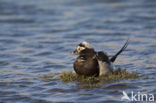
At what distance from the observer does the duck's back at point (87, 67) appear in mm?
8914

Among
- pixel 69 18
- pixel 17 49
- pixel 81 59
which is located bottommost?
pixel 81 59

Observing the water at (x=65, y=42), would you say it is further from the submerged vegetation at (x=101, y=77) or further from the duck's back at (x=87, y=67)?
the duck's back at (x=87, y=67)

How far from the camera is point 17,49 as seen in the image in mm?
13039

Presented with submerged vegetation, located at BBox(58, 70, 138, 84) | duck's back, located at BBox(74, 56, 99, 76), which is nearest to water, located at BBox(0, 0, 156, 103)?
submerged vegetation, located at BBox(58, 70, 138, 84)

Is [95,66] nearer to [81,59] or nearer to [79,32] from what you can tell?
[81,59]

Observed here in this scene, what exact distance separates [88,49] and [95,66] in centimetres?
45

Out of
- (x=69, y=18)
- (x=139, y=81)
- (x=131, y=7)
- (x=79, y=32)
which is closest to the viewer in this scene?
(x=139, y=81)

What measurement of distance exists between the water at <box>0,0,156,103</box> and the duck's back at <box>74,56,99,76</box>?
365mm

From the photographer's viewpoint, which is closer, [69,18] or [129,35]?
[129,35]

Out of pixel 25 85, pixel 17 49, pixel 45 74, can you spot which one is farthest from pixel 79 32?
pixel 25 85

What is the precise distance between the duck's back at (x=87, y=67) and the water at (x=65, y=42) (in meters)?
0.36

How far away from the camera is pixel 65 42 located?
550 inches

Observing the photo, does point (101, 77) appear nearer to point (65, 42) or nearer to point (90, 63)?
point (90, 63)

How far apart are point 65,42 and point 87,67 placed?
5141 millimetres
